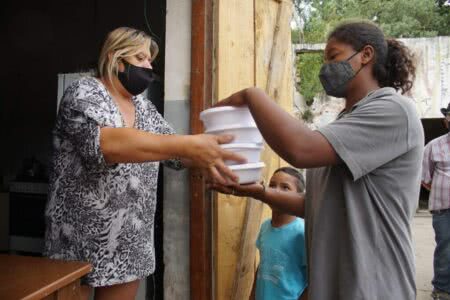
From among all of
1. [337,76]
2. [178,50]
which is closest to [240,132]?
[337,76]

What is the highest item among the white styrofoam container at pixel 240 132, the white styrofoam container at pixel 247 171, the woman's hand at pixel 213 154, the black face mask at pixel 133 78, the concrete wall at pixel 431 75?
the concrete wall at pixel 431 75

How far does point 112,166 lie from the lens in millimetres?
2051

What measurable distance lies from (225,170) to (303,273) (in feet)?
3.20

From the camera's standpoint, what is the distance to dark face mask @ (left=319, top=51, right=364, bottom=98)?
1780 mm

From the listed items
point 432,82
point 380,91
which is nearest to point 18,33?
point 380,91

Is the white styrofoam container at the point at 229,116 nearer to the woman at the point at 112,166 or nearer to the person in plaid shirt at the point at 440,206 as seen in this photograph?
the woman at the point at 112,166

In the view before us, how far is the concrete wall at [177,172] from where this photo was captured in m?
2.83

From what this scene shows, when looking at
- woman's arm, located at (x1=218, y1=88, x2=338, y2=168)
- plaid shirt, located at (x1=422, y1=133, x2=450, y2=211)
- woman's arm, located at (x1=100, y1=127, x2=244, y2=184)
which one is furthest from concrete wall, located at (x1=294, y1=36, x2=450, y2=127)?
woman's arm, located at (x1=218, y1=88, x2=338, y2=168)

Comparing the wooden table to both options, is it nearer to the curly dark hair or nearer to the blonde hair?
the blonde hair

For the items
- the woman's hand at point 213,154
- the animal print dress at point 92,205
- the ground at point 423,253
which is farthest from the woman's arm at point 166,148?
the ground at point 423,253

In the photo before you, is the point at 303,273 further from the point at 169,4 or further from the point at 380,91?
the point at 169,4

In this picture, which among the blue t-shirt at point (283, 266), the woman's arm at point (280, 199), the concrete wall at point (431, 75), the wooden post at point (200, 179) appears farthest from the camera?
the concrete wall at point (431, 75)

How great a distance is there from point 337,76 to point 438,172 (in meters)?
3.73

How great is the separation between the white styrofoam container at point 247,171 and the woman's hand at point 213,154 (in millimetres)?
23
